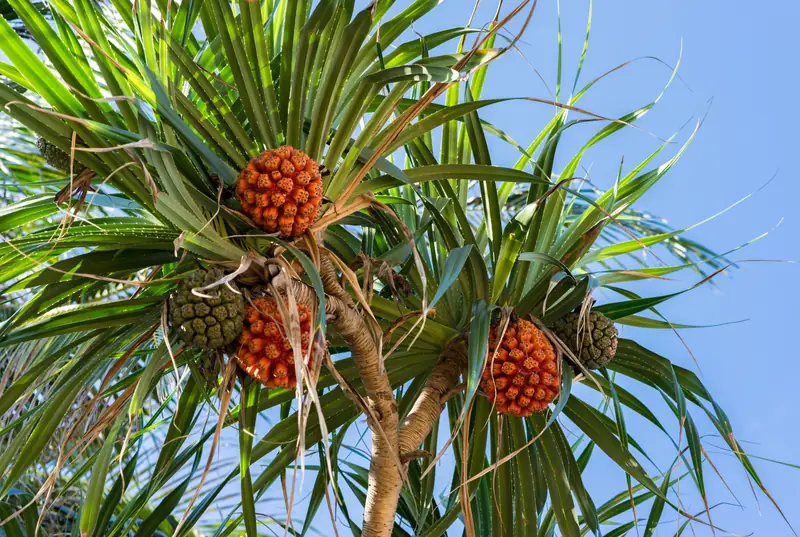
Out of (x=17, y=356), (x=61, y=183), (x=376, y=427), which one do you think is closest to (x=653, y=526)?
(x=376, y=427)

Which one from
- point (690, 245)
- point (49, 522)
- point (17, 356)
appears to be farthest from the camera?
point (690, 245)

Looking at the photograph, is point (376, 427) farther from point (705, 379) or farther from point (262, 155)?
point (705, 379)

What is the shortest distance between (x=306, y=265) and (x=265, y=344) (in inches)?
6.6

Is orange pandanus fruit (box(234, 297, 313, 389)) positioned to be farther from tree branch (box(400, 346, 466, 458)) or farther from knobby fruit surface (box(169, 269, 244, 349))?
tree branch (box(400, 346, 466, 458))

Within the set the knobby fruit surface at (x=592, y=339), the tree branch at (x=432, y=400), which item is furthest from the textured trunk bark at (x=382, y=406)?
the knobby fruit surface at (x=592, y=339)

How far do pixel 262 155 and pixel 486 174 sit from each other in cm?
41

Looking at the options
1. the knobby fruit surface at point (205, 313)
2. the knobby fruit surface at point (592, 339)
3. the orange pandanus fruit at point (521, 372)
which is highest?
the knobby fruit surface at point (592, 339)

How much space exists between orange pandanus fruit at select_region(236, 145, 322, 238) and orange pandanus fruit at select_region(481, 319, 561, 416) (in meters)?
0.42

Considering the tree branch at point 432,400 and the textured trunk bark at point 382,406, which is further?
the tree branch at point 432,400

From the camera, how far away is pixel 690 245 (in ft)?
10.7

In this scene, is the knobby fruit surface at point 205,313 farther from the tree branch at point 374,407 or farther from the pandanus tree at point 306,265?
the tree branch at point 374,407

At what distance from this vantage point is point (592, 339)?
5.09ft

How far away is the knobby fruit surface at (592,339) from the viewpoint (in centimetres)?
155

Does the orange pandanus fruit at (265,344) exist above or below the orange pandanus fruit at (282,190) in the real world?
below
